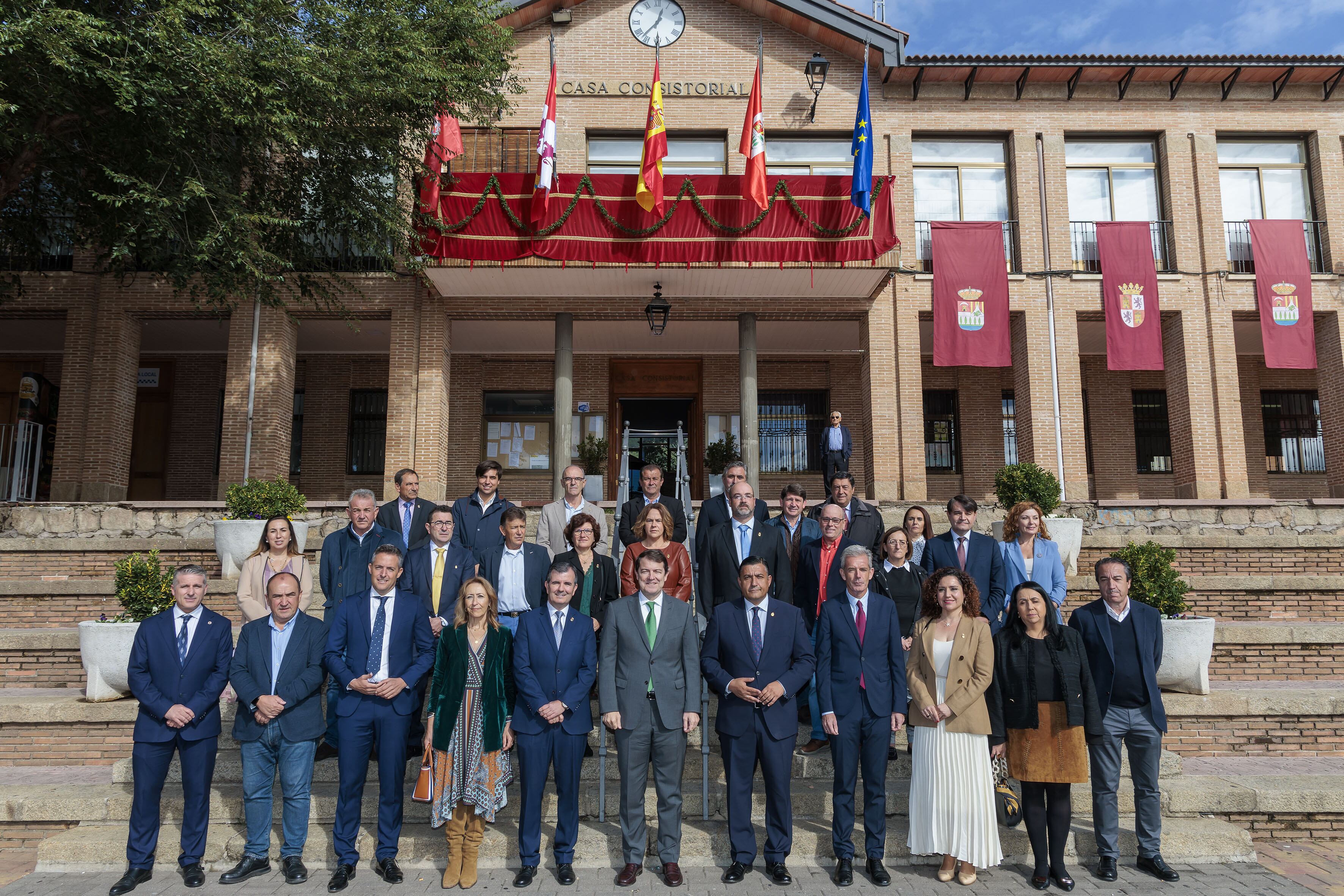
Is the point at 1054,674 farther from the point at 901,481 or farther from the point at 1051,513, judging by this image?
the point at 901,481

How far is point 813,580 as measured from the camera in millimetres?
6098

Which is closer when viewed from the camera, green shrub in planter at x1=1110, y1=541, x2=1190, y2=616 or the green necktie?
the green necktie

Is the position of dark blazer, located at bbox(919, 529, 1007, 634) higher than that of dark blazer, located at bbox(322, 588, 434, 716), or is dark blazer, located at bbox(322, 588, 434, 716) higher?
dark blazer, located at bbox(919, 529, 1007, 634)

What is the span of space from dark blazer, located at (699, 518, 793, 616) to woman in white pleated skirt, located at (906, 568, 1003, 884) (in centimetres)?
126

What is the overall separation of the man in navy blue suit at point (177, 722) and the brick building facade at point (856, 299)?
886 centimetres

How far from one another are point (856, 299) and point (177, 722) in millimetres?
12298

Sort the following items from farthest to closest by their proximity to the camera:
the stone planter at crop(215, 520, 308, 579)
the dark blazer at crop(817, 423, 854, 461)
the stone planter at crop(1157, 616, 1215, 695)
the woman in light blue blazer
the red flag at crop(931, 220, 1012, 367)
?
the red flag at crop(931, 220, 1012, 367) → the dark blazer at crop(817, 423, 854, 461) → the stone planter at crop(215, 520, 308, 579) → the stone planter at crop(1157, 616, 1215, 695) → the woman in light blue blazer

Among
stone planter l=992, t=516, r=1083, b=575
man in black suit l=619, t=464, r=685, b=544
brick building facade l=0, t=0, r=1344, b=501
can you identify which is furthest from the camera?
brick building facade l=0, t=0, r=1344, b=501

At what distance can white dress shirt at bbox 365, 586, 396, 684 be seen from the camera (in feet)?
16.7

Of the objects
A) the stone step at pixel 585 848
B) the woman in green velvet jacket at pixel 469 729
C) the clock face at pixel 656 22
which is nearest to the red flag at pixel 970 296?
the clock face at pixel 656 22

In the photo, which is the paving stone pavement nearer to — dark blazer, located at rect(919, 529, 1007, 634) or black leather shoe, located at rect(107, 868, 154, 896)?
black leather shoe, located at rect(107, 868, 154, 896)

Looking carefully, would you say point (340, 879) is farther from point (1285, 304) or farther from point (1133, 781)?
point (1285, 304)

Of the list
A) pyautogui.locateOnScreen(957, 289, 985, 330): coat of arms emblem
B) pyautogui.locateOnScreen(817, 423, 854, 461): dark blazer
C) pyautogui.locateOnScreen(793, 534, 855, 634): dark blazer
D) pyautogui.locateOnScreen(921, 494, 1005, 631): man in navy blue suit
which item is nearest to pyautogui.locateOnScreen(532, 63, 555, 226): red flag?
pyautogui.locateOnScreen(817, 423, 854, 461): dark blazer

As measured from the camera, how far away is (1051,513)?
11.1m
